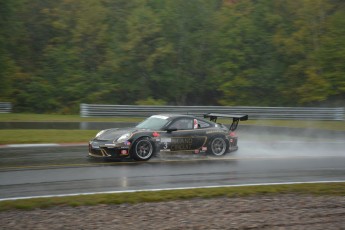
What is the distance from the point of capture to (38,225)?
6.70 m

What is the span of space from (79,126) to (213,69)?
1338 cm

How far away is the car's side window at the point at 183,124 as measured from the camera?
1386cm

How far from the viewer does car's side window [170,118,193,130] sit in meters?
13.9

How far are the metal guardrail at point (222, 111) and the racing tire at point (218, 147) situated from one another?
10.4 m

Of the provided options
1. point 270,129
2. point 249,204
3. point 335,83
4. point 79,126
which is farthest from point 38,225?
point 335,83

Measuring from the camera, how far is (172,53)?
104ft

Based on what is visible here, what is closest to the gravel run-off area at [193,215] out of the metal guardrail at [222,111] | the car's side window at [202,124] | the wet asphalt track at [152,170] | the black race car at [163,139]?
the wet asphalt track at [152,170]

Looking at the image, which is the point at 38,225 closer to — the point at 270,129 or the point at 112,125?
the point at 112,125

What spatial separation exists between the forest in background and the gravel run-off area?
71.2 ft

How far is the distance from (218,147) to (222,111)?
38.9ft

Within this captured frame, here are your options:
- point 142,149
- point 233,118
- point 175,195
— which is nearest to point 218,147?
point 233,118

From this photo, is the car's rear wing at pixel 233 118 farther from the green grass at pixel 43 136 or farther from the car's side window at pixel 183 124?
the green grass at pixel 43 136

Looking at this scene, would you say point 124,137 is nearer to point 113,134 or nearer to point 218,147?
point 113,134

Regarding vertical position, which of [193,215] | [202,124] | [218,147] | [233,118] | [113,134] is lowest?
[193,215]
